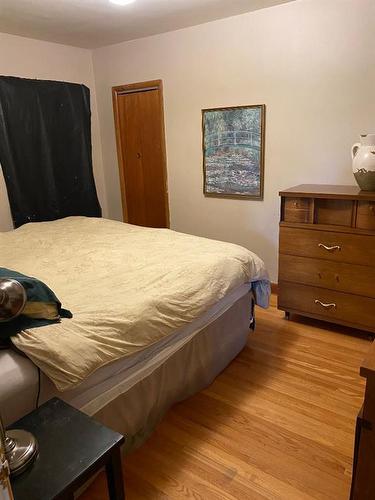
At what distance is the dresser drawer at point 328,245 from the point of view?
2.36m

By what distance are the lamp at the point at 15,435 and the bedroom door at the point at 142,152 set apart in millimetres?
2685

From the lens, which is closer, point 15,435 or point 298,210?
point 15,435

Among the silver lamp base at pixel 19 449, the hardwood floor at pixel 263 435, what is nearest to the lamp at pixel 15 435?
the silver lamp base at pixel 19 449

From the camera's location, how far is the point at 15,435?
40.8 inches

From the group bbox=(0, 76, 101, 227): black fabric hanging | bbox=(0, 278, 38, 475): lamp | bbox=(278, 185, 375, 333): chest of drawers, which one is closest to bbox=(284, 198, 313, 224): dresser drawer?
bbox=(278, 185, 375, 333): chest of drawers

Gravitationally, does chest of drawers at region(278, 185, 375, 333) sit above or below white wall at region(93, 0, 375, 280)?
below

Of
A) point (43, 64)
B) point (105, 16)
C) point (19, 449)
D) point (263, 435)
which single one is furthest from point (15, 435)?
point (43, 64)

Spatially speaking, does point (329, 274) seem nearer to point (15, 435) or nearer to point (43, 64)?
point (15, 435)

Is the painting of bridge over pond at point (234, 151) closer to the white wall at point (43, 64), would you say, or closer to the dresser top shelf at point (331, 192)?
the dresser top shelf at point (331, 192)

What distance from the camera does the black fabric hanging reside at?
3.27 m

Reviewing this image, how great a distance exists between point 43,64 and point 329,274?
314 centimetres

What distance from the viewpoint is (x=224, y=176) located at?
10.9 feet

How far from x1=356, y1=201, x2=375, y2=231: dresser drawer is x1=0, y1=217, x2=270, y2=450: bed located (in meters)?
0.69

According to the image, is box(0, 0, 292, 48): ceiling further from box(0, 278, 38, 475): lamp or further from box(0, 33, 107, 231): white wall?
box(0, 278, 38, 475): lamp
